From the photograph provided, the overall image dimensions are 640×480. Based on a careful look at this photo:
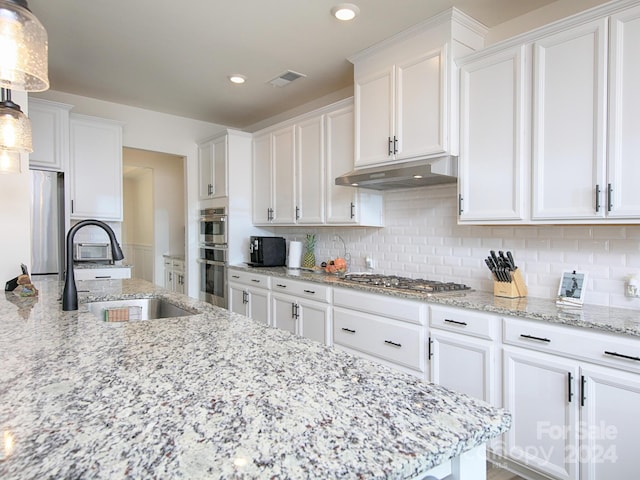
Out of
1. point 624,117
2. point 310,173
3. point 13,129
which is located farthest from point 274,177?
point 624,117

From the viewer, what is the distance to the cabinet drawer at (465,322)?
2.10m

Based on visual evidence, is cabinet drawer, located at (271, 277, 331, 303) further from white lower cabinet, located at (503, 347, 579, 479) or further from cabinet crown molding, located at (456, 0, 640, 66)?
cabinet crown molding, located at (456, 0, 640, 66)

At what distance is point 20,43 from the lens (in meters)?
1.07

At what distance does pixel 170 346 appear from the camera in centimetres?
117

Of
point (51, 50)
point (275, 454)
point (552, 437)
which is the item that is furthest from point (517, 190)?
point (51, 50)

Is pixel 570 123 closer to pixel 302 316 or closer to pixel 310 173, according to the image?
pixel 310 173

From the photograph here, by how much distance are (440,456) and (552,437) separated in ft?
5.53

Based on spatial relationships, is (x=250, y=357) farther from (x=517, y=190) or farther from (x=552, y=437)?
(x=517, y=190)

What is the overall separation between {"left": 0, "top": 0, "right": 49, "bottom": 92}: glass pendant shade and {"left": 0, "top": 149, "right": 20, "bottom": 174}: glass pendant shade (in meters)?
1.08

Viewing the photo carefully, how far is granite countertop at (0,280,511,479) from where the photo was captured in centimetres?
59

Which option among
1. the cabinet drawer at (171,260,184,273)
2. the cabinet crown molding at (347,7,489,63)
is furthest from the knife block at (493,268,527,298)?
the cabinet drawer at (171,260,184,273)

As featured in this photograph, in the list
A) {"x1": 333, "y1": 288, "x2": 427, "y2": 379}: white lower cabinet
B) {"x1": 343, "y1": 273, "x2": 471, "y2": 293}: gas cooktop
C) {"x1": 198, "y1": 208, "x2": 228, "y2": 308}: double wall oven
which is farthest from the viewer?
{"x1": 198, "y1": 208, "x2": 228, "y2": 308}: double wall oven

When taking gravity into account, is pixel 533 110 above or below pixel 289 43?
below

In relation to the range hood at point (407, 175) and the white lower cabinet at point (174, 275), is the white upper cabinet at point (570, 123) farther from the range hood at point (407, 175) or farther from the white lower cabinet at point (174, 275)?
the white lower cabinet at point (174, 275)
